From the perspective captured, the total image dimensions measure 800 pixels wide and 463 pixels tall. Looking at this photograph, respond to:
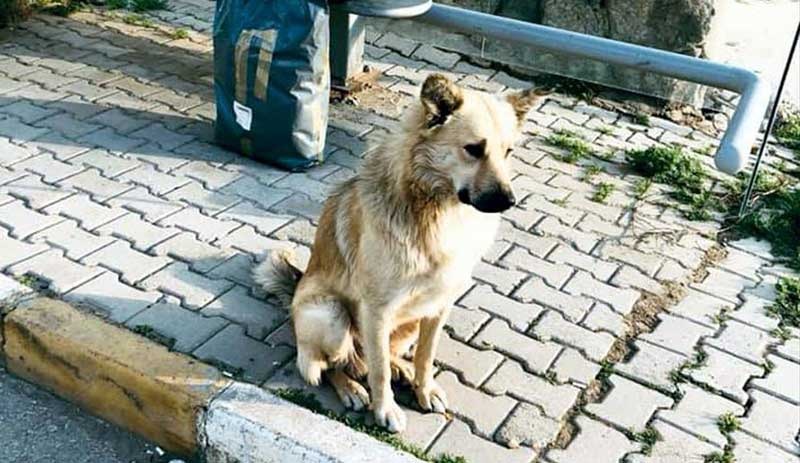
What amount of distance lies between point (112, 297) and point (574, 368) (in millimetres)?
2139

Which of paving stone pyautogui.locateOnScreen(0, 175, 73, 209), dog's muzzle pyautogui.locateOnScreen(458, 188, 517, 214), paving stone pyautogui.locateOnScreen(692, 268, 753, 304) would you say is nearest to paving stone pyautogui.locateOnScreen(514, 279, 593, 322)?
paving stone pyautogui.locateOnScreen(692, 268, 753, 304)

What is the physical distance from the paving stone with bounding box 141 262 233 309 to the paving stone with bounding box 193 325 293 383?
0.27 meters

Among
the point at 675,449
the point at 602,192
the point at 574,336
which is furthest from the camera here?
the point at 602,192

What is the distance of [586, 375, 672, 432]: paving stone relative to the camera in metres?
3.56

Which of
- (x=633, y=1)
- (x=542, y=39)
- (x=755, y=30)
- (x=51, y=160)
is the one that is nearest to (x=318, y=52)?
(x=542, y=39)

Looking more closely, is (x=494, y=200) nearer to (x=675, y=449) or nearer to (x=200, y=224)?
(x=675, y=449)

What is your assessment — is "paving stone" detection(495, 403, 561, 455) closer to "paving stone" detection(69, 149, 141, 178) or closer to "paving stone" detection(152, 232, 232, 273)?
"paving stone" detection(152, 232, 232, 273)

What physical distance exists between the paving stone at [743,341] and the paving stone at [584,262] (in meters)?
0.66

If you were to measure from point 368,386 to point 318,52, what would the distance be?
7.53 ft

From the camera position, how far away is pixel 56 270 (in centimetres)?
409

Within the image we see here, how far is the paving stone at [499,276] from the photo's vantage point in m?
4.39

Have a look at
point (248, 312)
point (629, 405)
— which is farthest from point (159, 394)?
point (629, 405)

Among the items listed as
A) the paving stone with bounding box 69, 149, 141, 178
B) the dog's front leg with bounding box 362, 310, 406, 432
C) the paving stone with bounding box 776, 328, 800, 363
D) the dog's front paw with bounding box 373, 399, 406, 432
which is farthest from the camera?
the paving stone with bounding box 69, 149, 141, 178

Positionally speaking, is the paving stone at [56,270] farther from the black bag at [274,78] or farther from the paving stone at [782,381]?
→ the paving stone at [782,381]
